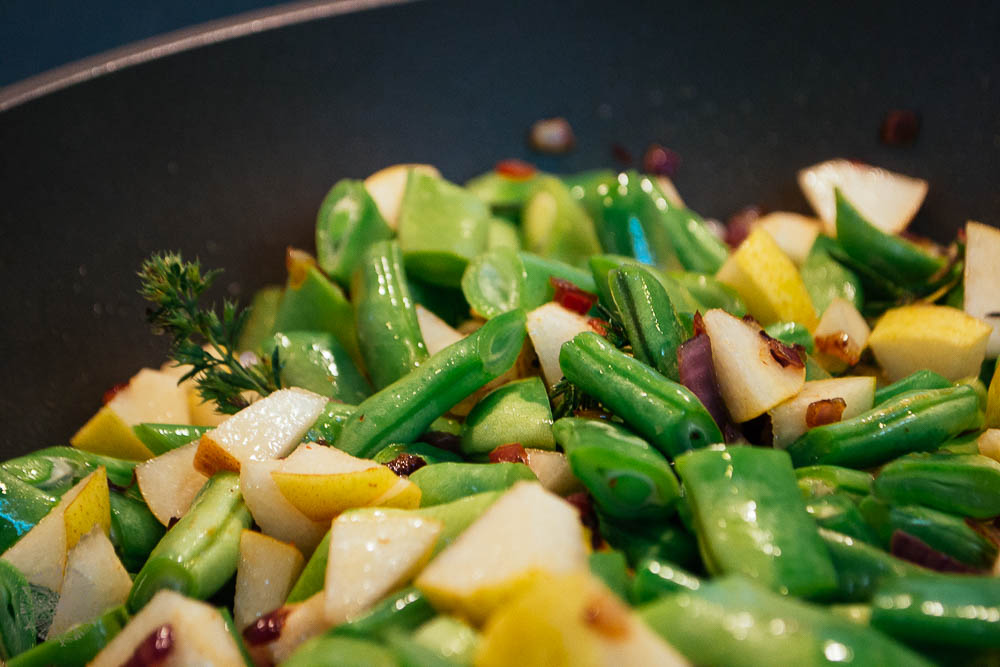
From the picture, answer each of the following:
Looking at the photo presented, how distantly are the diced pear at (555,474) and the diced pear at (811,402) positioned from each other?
46 cm

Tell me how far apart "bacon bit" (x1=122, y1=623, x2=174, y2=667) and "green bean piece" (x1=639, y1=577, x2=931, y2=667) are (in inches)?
32.4

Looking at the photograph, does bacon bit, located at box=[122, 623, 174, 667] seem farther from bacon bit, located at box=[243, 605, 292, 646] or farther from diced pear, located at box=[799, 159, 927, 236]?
diced pear, located at box=[799, 159, 927, 236]

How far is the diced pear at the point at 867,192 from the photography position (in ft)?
9.06

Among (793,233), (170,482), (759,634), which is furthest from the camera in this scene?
(793,233)

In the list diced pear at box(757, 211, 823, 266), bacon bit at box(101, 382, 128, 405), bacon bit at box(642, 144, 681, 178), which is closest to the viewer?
bacon bit at box(101, 382, 128, 405)

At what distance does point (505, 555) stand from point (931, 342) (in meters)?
1.38

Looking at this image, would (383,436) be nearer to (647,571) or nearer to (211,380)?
(211,380)

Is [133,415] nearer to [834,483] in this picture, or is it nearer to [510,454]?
[510,454]

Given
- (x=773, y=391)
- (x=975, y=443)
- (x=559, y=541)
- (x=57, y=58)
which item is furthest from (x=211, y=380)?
(x=57, y=58)

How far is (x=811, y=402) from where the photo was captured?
1715 millimetres

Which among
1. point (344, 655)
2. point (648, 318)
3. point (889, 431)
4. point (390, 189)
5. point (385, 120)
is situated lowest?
point (889, 431)

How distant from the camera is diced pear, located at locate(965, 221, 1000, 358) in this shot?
2.12m

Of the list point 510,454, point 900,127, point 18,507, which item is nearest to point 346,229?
point 510,454

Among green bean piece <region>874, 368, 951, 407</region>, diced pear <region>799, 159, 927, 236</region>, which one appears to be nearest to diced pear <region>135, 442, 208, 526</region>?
green bean piece <region>874, 368, 951, 407</region>
